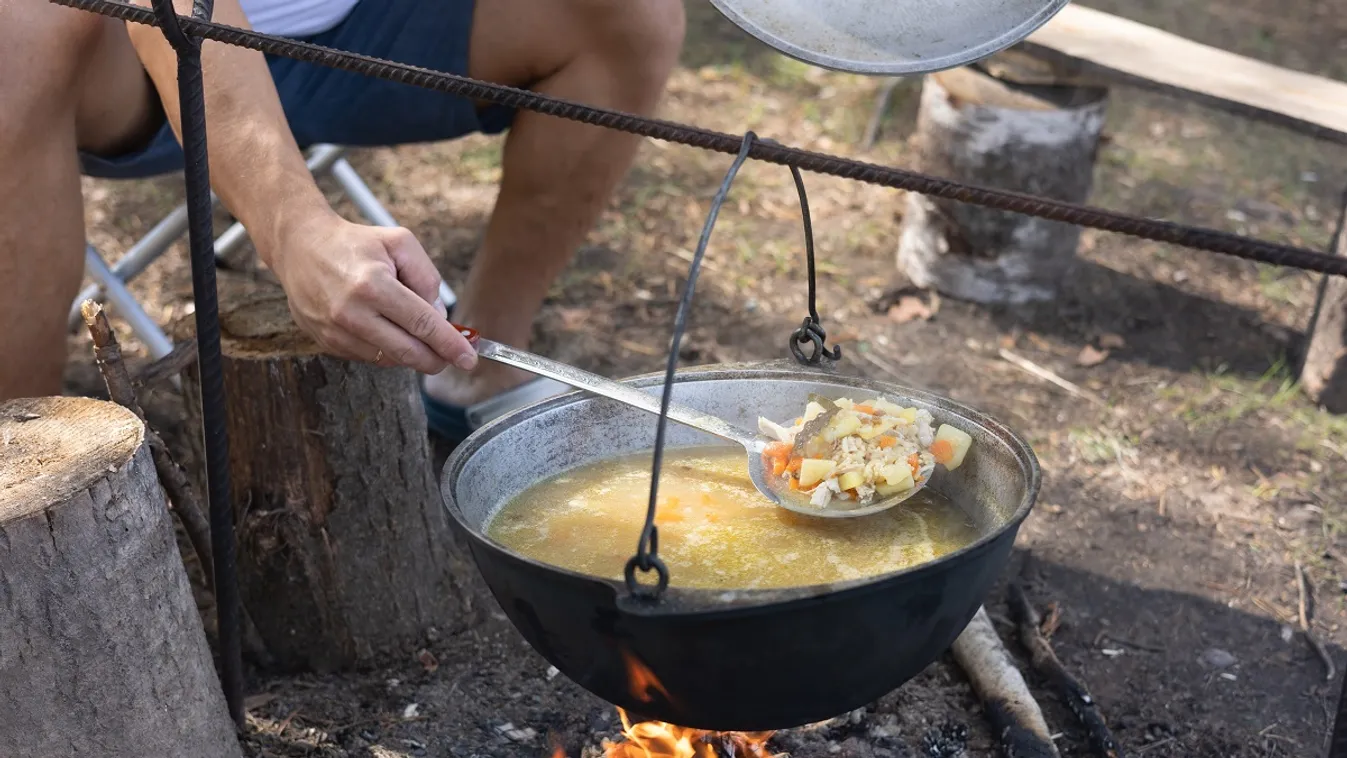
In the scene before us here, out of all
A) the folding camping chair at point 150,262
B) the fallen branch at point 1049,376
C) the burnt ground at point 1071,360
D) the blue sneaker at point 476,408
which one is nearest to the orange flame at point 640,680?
the burnt ground at point 1071,360

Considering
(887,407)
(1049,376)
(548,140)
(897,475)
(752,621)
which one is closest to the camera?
(752,621)

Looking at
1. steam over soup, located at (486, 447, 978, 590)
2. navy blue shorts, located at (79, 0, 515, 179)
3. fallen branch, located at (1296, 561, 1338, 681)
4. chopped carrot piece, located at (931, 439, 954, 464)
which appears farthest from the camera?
navy blue shorts, located at (79, 0, 515, 179)

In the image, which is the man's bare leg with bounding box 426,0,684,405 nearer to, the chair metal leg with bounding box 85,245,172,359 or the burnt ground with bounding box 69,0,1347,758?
the burnt ground with bounding box 69,0,1347,758

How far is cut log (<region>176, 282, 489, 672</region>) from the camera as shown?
7.75ft

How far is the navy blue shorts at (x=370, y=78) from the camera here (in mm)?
2742

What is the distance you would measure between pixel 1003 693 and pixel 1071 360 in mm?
1754

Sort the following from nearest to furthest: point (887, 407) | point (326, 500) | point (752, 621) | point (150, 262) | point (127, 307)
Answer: point (752, 621) → point (887, 407) → point (326, 500) → point (127, 307) → point (150, 262)

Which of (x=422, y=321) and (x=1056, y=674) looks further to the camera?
(x=1056, y=674)

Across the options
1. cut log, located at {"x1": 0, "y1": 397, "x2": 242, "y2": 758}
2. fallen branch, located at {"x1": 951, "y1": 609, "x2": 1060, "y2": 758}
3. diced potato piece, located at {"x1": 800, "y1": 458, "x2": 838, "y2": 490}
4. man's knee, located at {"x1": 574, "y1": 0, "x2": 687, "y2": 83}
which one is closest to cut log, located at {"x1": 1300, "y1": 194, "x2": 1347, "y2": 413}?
fallen branch, located at {"x1": 951, "y1": 609, "x2": 1060, "y2": 758}

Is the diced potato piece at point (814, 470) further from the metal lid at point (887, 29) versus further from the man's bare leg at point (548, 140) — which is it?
the man's bare leg at point (548, 140)

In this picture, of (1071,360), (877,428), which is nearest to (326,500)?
(877,428)

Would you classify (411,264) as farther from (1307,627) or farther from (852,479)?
(1307,627)

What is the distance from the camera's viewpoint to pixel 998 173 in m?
3.92

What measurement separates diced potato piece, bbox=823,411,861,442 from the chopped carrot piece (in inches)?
5.2
